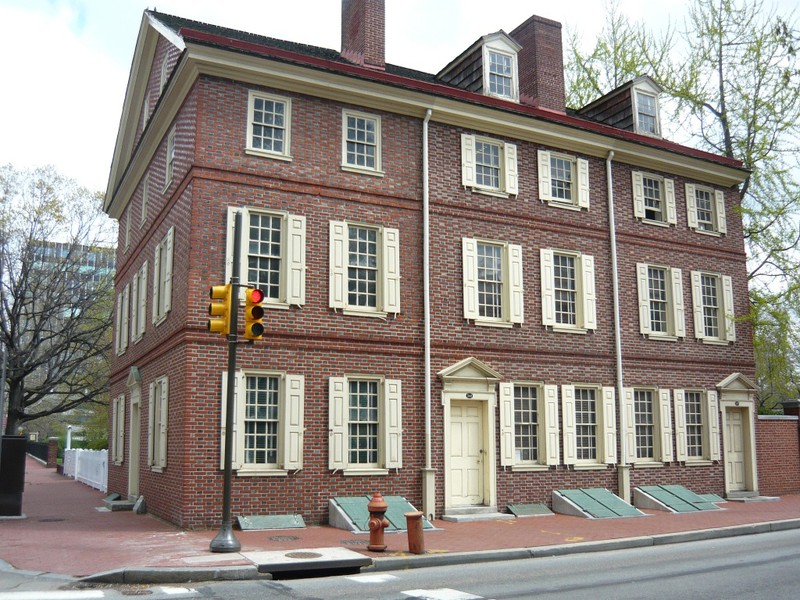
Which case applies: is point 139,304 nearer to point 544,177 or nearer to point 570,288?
point 544,177

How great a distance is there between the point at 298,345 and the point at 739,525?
9.40m

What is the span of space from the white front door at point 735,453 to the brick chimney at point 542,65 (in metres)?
9.83

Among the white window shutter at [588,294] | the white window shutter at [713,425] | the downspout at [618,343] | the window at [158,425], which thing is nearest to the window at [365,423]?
the window at [158,425]

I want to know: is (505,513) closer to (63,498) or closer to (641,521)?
(641,521)

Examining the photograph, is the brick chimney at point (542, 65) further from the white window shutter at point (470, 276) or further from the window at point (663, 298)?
the white window shutter at point (470, 276)

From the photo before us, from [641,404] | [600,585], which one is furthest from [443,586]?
[641,404]

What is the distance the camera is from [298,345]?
16.0 meters

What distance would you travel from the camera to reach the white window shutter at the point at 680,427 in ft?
68.1

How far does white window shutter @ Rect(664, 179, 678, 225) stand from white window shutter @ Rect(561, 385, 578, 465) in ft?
19.9

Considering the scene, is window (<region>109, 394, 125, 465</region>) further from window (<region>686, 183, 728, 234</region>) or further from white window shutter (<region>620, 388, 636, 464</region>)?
window (<region>686, 183, 728, 234</region>)

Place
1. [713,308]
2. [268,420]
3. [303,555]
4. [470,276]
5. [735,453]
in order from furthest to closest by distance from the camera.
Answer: [713,308] → [735,453] → [470,276] → [268,420] → [303,555]

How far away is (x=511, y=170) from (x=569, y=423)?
6.21 metres

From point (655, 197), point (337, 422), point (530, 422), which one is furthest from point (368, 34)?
point (530, 422)

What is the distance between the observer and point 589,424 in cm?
1958
